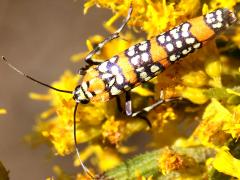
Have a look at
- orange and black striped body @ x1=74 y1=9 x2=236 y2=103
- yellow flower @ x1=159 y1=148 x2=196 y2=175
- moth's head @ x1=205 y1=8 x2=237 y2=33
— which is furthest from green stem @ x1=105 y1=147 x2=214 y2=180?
moth's head @ x1=205 y1=8 x2=237 y2=33

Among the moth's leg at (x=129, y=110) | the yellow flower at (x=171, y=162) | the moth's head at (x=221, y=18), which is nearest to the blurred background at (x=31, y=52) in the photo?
the moth's leg at (x=129, y=110)

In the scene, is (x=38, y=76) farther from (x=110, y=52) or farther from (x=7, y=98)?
(x=110, y=52)

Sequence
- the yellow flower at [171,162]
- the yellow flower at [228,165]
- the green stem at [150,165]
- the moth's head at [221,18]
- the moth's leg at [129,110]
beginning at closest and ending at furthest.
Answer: the yellow flower at [228,165], the moth's head at [221,18], the yellow flower at [171,162], the green stem at [150,165], the moth's leg at [129,110]

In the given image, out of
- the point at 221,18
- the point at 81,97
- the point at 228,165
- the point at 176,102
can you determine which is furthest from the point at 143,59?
the point at 228,165

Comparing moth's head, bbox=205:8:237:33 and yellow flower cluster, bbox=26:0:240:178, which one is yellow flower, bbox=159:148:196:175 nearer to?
yellow flower cluster, bbox=26:0:240:178

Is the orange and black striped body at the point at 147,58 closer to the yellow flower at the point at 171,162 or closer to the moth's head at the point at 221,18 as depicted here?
the moth's head at the point at 221,18

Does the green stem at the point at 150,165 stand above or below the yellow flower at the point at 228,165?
above
